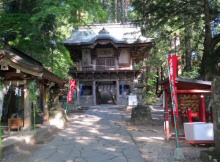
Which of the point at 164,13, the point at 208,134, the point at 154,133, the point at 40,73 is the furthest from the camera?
the point at 164,13

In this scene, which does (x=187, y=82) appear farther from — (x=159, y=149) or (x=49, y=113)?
(x=49, y=113)

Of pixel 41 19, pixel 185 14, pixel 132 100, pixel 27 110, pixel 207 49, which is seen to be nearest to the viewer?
pixel 27 110

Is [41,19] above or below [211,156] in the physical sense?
above

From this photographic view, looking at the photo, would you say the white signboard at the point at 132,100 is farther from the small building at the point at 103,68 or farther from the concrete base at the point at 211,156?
the concrete base at the point at 211,156

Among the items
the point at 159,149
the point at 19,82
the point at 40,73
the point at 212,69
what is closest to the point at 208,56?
the point at 212,69

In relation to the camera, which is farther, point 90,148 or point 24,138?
point 24,138

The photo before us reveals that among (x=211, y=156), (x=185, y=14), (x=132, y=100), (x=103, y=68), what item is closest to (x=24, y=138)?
(x=211, y=156)

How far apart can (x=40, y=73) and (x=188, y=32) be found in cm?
955

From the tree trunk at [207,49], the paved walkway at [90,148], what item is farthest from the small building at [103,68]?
the paved walkway at [90,148]

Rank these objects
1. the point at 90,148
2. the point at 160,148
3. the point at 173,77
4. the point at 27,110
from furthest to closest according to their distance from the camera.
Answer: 1. the point at 27,110
2. the point at 90,148
3. the point at 160,148
4. the point at 173,77

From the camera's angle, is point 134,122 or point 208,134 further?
point 134,122

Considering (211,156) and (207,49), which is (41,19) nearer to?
(207,49)

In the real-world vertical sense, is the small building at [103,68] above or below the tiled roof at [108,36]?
below

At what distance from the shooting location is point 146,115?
11688 millimetres
